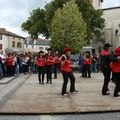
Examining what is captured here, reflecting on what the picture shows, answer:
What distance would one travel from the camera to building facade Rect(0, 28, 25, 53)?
11531 centimetres

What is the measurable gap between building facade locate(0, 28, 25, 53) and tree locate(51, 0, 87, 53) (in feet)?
153

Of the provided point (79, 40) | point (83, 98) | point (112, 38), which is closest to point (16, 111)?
point (83, 98)

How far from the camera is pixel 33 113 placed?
1256 cm

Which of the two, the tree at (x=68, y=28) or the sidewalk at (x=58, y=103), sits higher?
the tree at (x=68, y=28)

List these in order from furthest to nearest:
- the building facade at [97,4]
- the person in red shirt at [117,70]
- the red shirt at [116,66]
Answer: the building facade at [97,4] → the red shirt at [116,66] → the person in red shirt at [117,70]

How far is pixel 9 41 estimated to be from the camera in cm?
11831

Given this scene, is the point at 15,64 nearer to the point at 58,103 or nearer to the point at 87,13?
the point at 58,103

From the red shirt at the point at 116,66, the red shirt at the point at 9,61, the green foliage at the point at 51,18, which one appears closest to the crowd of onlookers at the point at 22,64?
the red shirt at the point at 9,61

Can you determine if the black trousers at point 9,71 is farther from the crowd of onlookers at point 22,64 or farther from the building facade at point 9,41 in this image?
the building facade at point 9,41

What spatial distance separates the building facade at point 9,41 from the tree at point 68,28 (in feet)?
153

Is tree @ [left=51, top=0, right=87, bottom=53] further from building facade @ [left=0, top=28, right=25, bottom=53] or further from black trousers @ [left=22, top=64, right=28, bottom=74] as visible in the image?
building facade @ [left=0, top=28, right=25, bottom=53]

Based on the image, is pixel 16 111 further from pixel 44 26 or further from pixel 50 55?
pixel 44 26

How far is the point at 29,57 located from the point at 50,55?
13104mm

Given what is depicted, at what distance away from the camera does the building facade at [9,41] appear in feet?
378
